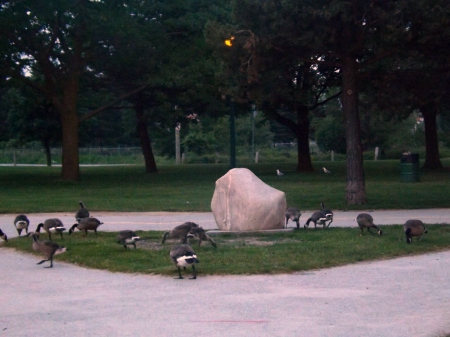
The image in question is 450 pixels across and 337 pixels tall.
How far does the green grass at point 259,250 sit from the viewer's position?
1169 cm

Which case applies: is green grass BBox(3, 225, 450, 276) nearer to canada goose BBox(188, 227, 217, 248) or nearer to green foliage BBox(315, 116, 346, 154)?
canada goose BBox(188, 227, 217, 248)

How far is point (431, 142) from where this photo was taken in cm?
4500

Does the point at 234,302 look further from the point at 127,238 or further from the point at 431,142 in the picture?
the point at 431,142

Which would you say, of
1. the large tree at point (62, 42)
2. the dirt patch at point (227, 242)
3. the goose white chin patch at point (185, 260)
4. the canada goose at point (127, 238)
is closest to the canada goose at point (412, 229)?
the dirt patch at point (227, 242)

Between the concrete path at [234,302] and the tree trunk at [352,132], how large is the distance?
1005 centimetres

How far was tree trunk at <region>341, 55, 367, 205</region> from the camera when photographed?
22.7m

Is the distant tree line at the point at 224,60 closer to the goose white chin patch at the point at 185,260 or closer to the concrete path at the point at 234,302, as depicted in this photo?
the concrete path at the point at 234,302

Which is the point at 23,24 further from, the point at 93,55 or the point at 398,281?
the point at 398,281

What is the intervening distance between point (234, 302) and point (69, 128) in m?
29.6

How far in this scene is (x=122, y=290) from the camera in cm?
1023

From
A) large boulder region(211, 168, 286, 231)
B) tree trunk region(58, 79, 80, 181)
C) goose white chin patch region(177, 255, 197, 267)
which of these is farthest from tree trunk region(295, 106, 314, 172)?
goose white chin patch region(177, 255, 197, 267)

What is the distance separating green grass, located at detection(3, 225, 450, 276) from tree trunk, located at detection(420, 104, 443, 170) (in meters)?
28.9

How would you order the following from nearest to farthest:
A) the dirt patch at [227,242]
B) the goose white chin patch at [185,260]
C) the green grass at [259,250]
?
the goose white chin patch at [185,260], the green grass at [259,250], the dirt patch at [227,242]

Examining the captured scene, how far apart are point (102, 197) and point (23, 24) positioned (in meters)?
11.0
